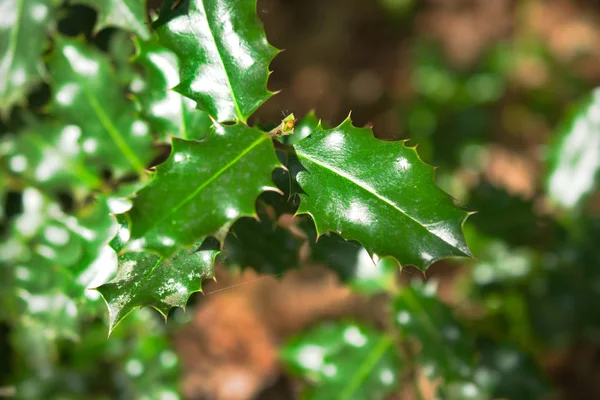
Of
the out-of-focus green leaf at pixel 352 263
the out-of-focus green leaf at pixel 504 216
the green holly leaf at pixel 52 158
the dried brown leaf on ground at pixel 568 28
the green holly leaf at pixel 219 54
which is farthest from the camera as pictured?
the dried brown leaf on ground at pixel 568 28

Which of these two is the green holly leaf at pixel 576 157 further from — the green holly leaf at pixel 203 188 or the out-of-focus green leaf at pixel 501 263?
the green holly leaf at pixel 203 188

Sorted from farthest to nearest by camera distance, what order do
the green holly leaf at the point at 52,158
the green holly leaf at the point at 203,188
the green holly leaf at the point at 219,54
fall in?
1. the green holly leaf at the point at 52,158
2. the green holly leaf at the point at 219,54
3. the green holly leaf at the point at 203,188

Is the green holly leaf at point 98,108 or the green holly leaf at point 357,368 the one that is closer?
the green holly leaf at point 98,108

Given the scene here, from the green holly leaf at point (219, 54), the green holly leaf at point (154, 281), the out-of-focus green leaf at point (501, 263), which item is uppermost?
the green holly leaf at point (219, 54)

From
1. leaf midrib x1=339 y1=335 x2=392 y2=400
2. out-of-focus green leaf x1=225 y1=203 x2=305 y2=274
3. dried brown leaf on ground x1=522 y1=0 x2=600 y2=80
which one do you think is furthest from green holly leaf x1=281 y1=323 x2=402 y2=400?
dried brown leaf on ground x1=522 y1=0 x2=600 y2=80

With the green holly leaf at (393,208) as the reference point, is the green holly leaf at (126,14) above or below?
above

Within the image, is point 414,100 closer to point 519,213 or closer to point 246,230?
point 519,213

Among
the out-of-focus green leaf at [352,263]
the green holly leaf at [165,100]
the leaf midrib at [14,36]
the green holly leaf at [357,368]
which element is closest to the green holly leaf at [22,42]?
the leaf midrib at [14,36]

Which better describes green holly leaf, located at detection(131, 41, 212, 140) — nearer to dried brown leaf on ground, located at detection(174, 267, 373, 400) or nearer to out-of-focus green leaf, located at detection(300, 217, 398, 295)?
out-of-focus green leaf, located at detection(300, 217, 398, 295)
